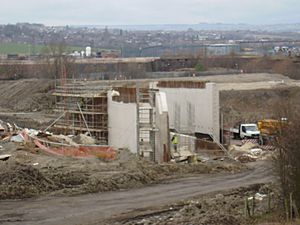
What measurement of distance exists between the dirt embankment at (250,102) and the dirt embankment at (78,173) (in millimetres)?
19850

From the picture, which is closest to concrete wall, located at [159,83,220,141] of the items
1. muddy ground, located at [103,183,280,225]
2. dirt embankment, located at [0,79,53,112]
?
muddy ground, located at [103,183,280,225]

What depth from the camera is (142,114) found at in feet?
112

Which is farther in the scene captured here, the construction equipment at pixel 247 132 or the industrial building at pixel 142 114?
the construction equipment at pixel 247 132

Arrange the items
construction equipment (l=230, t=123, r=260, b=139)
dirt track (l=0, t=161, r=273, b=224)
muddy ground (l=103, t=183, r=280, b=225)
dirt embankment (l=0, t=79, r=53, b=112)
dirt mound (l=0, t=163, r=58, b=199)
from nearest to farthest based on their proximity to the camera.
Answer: muddy ground (l=103, t=183, r=280, b=225)
dirt track (l=0, t=161, r=273, b=224)
dirt mound (l=0, t=163, r=58, b=199)
construction equipment (l=230, t=123, r=260, b=139)
dirt embankment (l=0, t=79, r=53, b=112)

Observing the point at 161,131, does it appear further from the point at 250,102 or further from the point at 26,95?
the point at 26,95

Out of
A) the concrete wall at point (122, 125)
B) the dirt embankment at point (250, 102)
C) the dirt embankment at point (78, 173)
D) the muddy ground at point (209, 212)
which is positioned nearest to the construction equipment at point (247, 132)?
the dirt embankment at point (250, 102)

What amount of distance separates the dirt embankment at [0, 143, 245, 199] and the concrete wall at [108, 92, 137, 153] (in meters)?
1.62

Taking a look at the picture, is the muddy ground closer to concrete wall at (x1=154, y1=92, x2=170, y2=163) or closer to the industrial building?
concrete wall at (x1=154, y1=92, x2=170, y2=163)

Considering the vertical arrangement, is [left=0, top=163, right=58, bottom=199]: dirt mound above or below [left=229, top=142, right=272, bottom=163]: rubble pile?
above

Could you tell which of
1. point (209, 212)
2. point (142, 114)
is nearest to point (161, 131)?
point (142, 114)

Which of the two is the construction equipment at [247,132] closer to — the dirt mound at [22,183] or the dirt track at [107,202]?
the dirt track at [107,202]

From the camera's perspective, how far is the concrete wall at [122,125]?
33938mm

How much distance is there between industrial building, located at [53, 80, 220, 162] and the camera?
33.4 metres

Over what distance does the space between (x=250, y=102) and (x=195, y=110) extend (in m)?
19.0
